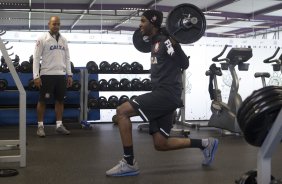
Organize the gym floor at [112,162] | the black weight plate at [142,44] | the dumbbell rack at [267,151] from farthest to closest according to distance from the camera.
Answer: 1. the black weight plate at [142,44]
2. the gym floor at [112,162]
3. the dumbbell rack at [267,151]

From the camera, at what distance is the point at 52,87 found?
452cm

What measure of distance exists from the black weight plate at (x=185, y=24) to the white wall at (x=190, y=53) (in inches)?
163

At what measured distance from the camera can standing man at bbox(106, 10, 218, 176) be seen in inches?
102

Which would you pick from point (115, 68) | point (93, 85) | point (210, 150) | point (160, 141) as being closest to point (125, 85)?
point (115, 68)

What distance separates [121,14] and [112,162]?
5408 mm

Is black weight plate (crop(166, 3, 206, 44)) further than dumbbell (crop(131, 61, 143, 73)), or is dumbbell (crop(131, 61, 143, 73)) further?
dumbbell (crop(131, 61, 143, 73))

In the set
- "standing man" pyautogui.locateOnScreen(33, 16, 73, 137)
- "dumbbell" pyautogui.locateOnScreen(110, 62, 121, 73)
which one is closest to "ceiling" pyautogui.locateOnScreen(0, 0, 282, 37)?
"dumbbell" pyautogui.locateOnScreen(110, 62, 121, 73)

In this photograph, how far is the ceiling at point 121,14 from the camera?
7.24 metres

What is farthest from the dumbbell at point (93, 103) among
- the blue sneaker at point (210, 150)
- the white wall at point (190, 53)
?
the blue sneaker at point (210, 150)

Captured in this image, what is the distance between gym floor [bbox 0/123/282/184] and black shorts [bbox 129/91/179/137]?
0.36 m

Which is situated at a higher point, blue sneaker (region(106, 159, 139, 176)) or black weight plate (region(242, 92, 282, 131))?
black weight plate (region(242, 92, 282, 131))

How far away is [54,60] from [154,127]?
7.39 feet

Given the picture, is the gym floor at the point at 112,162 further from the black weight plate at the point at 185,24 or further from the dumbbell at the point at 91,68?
the dumbbell at the point at 91,68

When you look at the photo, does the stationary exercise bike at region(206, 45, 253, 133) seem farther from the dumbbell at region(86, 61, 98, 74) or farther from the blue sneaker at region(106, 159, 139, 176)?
the blue sneaker at region(106, 159, 139, 176)
